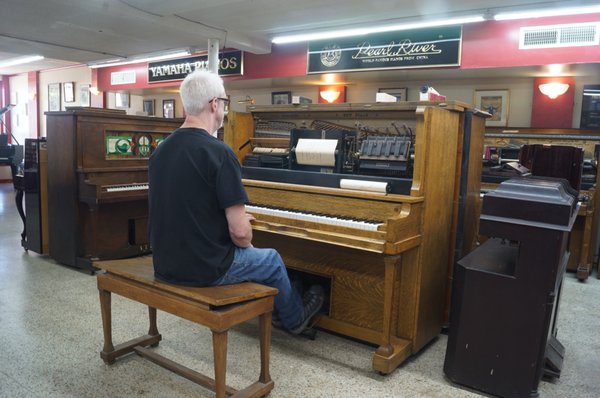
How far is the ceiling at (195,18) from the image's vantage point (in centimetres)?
493

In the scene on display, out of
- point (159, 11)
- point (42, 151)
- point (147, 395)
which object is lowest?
point (147, 395)

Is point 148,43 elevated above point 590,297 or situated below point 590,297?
above

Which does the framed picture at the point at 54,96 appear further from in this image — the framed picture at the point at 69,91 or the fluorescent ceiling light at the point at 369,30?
the fluorescent ceiling light at the point at 369,30

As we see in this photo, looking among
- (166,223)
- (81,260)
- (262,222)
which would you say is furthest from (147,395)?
(81,260)

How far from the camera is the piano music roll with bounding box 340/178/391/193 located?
2.56 metres

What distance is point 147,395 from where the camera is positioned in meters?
2.21

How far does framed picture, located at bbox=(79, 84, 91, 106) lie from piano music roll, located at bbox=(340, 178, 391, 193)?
9615 mm

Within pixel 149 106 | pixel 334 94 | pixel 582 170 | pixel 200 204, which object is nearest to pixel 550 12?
pixel 582 170

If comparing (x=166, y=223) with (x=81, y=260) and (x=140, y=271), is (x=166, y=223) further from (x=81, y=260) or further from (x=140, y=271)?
(x=81, y=260)

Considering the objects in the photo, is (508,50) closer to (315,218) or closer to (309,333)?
(315,218)

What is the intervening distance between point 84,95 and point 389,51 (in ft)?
25.9

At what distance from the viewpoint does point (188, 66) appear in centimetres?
780

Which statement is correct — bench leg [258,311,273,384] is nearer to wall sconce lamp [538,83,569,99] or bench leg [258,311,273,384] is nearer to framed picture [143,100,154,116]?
wall sconce lamp [538,83,569,99]

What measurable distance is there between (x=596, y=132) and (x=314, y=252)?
3.69 meters
